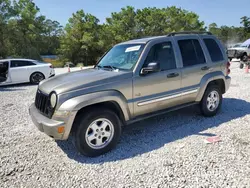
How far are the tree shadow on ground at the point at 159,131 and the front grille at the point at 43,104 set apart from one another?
0.77m

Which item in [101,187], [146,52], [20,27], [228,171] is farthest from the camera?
[20,27]

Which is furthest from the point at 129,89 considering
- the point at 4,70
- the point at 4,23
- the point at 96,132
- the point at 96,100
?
the point at 4,23

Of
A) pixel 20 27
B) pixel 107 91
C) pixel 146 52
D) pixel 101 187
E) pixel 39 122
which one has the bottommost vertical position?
pixel 101 187

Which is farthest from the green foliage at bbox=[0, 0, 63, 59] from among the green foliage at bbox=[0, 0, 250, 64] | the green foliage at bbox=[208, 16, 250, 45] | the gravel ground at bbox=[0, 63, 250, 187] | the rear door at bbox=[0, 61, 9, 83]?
the green foliage at bbox=[208, 16, 250, 45]

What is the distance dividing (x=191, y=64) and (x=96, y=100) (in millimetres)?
2321

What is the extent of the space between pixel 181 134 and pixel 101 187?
2.03m

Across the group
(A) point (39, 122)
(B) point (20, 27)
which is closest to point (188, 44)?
(A) point (39, 122)

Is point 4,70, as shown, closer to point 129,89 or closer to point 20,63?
point 20,63

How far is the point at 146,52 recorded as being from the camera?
3.88 metres

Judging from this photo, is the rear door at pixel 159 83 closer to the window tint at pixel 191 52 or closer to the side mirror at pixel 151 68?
the side mirror at pixel 151 68

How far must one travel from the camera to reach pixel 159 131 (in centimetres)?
429

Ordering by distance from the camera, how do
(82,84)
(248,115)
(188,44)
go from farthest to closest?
(248,115)
(188,44)
(82,84)

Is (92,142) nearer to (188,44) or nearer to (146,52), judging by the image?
(146,52)

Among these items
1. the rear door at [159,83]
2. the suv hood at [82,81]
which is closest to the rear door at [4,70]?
the suv hood at [82,81]
